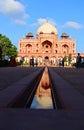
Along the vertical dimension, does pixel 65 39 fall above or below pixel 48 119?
above

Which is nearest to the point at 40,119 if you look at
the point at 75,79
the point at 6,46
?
the point at 75,79

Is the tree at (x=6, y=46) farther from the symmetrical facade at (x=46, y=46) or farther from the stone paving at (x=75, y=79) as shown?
the stone paving at (x=75, y=79)

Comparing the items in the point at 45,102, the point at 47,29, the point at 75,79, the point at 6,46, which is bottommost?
the point at 75,79

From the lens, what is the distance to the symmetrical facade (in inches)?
Result: 4444

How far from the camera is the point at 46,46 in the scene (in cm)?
11681

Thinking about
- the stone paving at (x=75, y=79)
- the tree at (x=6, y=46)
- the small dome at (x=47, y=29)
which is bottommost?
the stone paving at (x=75, y=79)

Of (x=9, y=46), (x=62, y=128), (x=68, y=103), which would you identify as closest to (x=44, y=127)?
(x=62, y=128)

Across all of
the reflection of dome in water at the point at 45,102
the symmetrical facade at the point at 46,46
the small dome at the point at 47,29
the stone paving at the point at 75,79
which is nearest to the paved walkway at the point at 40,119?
the reflection of dome in water at the point at 45,102

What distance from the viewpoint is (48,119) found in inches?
121

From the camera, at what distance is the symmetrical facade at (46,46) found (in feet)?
370

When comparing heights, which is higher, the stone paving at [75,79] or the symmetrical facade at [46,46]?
the symmetrical facade at [46,46]

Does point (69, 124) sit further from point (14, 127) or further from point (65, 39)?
point (65, 39)

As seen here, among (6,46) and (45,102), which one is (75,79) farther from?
(6,46)

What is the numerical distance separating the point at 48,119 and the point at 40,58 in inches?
4342
